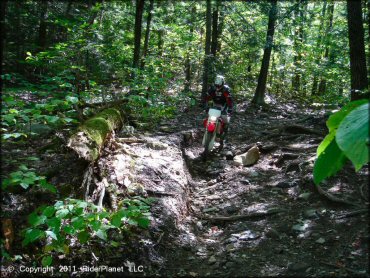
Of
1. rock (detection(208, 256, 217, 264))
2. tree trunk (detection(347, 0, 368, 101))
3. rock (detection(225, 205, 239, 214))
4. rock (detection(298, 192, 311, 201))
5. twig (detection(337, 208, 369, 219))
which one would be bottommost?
rock (detection(208, 256, 217, 264))

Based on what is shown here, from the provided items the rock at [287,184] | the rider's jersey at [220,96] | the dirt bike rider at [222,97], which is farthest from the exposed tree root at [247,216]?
the rider's jersey at [220,96]

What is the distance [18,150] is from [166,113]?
547 cm

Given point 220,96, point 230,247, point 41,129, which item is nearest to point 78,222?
point 230,247

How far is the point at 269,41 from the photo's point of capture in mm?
17000

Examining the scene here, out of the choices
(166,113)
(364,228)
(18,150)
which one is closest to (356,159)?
(364,228)

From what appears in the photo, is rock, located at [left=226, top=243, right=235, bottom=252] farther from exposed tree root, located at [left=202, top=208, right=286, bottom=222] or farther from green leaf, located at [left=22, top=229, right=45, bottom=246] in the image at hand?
green leaf, located at [left=22, top=229, right=45, bottom=246]

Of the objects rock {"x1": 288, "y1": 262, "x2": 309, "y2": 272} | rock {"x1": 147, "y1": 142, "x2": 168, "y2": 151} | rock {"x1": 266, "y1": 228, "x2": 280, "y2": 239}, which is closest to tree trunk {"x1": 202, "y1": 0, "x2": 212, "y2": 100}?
rock {"x1": 147, "y1": 142, "x2": 168, "y2": 151}

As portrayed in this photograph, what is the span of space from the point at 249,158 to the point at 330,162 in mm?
7771

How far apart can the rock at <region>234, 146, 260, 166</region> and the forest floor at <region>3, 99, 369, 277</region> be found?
0.18 metres

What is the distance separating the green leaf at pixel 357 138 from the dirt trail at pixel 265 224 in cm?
349

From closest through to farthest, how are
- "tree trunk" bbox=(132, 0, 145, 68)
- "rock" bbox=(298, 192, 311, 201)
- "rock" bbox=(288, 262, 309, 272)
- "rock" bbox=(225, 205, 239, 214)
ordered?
"rock" bbox=(288, 262, 309, 272), "rock" bbox=(298, 192, 311, 201), "rock" bbox=(225, 205, 239, 214), "tree trunk" bbox=(132, 0, 145, 68)

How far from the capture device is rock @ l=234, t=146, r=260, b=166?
850 cm

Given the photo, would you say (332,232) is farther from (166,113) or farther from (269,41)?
(269,41)

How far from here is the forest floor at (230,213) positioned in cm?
411
